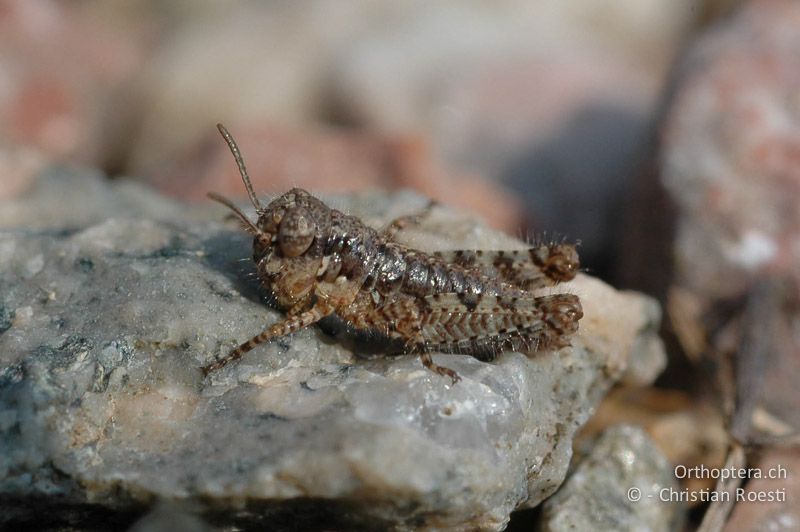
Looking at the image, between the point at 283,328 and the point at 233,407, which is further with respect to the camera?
the point at 283,328

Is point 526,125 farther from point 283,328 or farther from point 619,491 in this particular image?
point 283,328

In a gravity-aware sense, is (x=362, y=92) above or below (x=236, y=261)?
above

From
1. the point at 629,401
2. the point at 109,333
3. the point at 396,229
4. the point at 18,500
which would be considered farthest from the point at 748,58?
the point at 18,500

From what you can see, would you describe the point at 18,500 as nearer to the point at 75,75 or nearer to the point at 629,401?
the point at 629,401

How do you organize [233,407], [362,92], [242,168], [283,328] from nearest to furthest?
[233,407] → [283,328] → [242,168] → [362,92]

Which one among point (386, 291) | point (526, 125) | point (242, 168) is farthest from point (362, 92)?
point (386, 291)

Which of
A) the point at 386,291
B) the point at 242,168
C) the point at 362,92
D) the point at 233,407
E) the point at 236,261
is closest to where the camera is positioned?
the point at 233,407

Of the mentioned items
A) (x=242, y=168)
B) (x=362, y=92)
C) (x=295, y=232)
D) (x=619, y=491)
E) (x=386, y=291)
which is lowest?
(x=619, y=491)

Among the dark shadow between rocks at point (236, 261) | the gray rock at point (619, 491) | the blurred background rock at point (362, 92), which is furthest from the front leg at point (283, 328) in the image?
the blurred background rock at point (362, 92)
